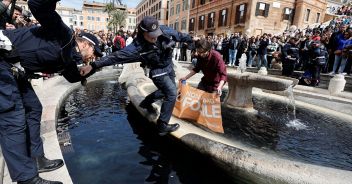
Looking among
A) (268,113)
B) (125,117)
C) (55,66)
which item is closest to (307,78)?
(268,113)

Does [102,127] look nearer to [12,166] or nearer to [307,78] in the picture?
[12,166]

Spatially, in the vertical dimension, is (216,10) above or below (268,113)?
above

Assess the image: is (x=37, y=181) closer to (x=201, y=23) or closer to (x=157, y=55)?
(x=157, y=55)

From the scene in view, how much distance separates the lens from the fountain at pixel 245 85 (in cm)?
467

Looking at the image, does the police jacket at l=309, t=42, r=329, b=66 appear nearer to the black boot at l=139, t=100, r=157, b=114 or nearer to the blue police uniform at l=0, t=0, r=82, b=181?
the black boot at l=139, t=100, r=157, b=114

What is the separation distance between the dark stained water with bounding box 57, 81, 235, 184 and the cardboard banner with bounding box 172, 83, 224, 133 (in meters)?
0.64

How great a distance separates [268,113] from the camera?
5613 millimetres

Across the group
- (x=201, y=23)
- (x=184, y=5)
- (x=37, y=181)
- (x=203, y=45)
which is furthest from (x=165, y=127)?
(x=184, y=5)

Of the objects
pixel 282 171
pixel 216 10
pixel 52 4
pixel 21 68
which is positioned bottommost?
pixel 282 171

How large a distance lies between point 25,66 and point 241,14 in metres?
27.4

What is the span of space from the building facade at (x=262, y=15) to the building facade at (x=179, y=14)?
8.49 meters

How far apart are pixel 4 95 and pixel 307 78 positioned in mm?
9961

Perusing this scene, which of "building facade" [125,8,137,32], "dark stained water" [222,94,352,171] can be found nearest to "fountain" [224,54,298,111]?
"dark stained water" [222,94,352,171]

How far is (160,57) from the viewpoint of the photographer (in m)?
3.59
